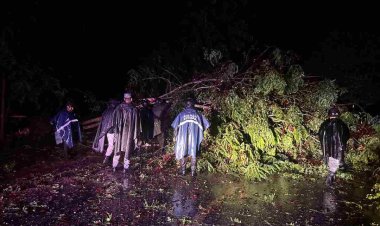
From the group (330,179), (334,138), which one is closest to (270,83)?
(334,138)

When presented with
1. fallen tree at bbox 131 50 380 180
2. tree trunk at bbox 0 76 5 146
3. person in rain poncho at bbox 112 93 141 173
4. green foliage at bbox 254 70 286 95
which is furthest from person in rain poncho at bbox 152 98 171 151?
tree trunk at bbox 0 76 5 146

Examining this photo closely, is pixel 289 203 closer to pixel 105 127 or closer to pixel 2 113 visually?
pixel 105 127

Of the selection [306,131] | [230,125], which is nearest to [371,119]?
[306,131]

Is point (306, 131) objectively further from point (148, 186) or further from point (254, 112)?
point (148, 186)

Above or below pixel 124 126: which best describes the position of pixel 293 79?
above

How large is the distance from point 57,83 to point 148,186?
651 centimetres

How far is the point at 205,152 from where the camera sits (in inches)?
408

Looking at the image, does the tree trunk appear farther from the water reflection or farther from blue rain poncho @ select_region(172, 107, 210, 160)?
the water reflection

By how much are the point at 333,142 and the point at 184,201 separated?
12.9 feet

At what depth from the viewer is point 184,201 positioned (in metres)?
7.45

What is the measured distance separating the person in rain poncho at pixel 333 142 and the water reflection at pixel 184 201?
131 inches

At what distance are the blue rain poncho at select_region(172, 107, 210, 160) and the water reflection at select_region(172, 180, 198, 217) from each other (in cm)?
91

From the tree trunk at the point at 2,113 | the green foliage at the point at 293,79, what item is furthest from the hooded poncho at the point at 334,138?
the tree trunk at the point at 2,113

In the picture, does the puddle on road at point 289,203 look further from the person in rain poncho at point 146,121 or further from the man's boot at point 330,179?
the person in rain poncho at point 146,121
